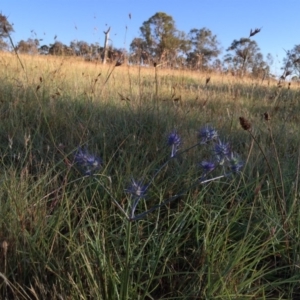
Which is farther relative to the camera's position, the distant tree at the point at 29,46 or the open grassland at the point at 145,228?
the distant tree at the point at 29,46

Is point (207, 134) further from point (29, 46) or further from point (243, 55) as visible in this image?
point (29, 46)

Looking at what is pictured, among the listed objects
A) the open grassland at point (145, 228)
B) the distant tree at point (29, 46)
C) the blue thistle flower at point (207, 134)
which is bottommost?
the open grassland at point (145, 228)

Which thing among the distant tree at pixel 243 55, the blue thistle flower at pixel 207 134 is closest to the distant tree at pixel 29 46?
the distant tree at pixel 243 55

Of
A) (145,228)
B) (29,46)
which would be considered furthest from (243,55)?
(29,46)

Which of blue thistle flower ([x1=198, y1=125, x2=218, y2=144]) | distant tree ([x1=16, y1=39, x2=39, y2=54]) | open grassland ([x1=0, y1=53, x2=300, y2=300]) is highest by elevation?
distant tree ([x1=16, y1=39, x2=39, y2=54])

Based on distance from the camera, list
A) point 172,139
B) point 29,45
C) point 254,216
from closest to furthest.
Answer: point 172,139 → point 254,216 → point 29,45

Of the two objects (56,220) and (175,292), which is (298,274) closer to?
(175,292)

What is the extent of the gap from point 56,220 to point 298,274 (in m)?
0.78

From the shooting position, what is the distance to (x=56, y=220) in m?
1.22

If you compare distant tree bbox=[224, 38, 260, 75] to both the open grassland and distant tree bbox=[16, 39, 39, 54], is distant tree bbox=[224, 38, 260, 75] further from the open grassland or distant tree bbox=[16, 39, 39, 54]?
distant tree bbox=[16, 39, 39, 54]

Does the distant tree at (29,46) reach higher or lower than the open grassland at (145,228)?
higher

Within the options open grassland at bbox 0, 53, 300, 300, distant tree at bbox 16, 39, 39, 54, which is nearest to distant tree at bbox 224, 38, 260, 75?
open grassland at bbox 0, 53, 300, 300

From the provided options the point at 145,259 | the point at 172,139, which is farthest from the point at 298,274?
the point at 172,139

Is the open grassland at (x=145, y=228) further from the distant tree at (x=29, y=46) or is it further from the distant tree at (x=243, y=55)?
the distant tree at (x=29, y=46)
